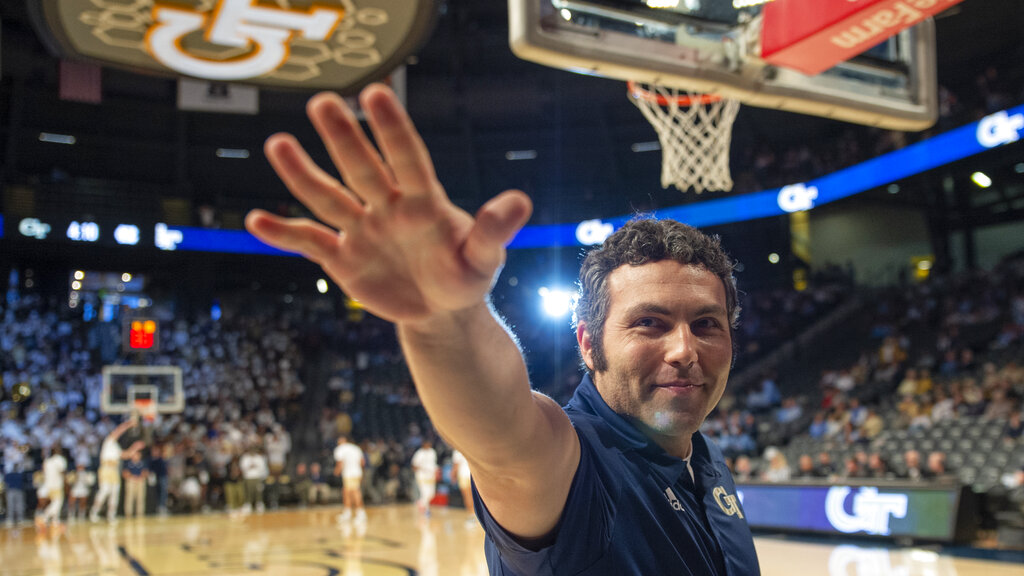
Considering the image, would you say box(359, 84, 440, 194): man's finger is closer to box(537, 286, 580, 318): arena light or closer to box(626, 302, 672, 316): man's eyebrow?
box(626, 302, 672, 316): man's eyebrow

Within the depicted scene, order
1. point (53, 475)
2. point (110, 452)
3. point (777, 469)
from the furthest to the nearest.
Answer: point (110, 452), point (53, 475), point (777, 469)

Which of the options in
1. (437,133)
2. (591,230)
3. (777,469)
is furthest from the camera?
(437,133)

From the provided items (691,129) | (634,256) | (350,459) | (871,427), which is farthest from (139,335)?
(634,256)

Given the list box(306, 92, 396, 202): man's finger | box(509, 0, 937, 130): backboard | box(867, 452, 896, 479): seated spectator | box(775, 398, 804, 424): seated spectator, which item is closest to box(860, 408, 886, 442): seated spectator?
box(867, 452, 896, 479): seated spectator

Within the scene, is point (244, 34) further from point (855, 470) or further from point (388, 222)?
point (388, 222)

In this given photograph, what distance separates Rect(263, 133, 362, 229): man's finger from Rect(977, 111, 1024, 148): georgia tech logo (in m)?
16.2

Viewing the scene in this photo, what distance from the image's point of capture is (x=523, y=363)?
1.31 meters

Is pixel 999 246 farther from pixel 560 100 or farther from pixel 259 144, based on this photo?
pixel 259 144

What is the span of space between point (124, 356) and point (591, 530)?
2354cm

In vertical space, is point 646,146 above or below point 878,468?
above

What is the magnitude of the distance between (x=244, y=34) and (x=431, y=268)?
10.5 metres

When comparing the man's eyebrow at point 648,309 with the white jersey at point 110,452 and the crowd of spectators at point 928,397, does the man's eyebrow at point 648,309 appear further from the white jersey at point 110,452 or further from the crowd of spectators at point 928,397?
the white jersey at point 110,452

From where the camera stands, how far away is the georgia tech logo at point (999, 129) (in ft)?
47.6

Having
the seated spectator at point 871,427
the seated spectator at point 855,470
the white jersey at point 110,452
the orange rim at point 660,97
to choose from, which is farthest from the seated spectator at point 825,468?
the white jersey at point 110,452
